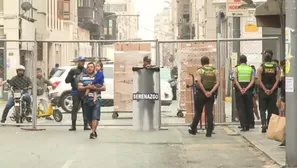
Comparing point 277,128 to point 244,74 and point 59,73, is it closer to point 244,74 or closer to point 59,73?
point 244,74

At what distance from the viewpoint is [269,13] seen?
1110cm

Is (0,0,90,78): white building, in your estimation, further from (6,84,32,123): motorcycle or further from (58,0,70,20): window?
(6,84,32,123): motorcycle

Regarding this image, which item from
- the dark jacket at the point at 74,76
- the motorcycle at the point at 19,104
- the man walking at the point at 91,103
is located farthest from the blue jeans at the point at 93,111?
the motorcycle at the point at 19,104

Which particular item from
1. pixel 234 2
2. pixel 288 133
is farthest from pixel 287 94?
pixel 234 2

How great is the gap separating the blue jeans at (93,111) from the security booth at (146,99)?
1558mm

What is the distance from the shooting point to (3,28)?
105 feet

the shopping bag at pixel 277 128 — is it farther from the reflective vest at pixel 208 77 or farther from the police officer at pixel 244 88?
the police officer at pixel 244 88

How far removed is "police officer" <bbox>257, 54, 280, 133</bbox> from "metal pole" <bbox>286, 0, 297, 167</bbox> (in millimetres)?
4205

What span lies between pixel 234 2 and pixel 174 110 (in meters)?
5.02

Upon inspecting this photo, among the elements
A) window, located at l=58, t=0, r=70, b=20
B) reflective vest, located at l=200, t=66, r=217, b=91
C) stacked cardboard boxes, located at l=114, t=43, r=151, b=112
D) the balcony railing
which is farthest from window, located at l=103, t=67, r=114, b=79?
the balcony railing

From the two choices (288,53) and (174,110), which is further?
(174,110)

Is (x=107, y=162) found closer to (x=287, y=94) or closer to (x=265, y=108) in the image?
(x=287, y=94)

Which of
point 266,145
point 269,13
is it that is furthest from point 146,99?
point 269,13

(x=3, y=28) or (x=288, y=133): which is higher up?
(x=3, y=28)
